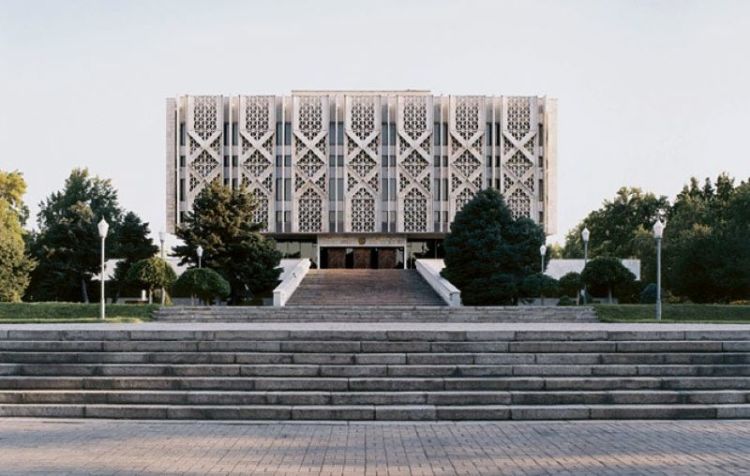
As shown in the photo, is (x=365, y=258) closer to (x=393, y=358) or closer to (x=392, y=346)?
(x=392, y=346)

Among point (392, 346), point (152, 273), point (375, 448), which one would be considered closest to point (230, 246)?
point (152, 273)

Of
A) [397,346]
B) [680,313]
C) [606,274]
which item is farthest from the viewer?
[606,274]

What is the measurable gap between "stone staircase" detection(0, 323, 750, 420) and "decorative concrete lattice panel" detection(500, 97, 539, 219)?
155 ft

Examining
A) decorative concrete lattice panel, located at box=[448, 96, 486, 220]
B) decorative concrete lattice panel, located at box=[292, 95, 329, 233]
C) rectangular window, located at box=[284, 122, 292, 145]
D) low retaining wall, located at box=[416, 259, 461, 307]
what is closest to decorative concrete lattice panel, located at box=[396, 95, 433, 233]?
decorative concrete lattice panel, located at box=[448, 96, 486, 220]

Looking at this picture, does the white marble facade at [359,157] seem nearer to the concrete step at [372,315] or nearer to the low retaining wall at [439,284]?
the low retaining wall at [439,284]

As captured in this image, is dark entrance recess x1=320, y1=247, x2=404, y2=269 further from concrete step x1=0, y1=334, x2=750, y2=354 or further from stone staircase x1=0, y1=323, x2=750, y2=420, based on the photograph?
concrete step x1=0, y1=334, x2=750, y2=354

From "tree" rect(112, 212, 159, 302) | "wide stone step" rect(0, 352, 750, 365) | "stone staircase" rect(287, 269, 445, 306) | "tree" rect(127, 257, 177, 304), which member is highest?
"tree" rect(112, 212, 159, 302)

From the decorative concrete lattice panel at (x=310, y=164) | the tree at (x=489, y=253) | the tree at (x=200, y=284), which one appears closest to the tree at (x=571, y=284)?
the tree at (x=489, y=253)

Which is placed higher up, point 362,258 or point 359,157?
point 359,157

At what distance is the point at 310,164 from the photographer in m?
59.1

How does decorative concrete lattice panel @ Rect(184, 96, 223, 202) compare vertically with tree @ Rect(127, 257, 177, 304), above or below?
above

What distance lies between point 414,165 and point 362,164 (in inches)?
155

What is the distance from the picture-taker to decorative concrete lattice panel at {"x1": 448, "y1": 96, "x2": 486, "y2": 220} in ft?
193

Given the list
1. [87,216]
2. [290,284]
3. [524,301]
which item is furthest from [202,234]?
[524,301]
